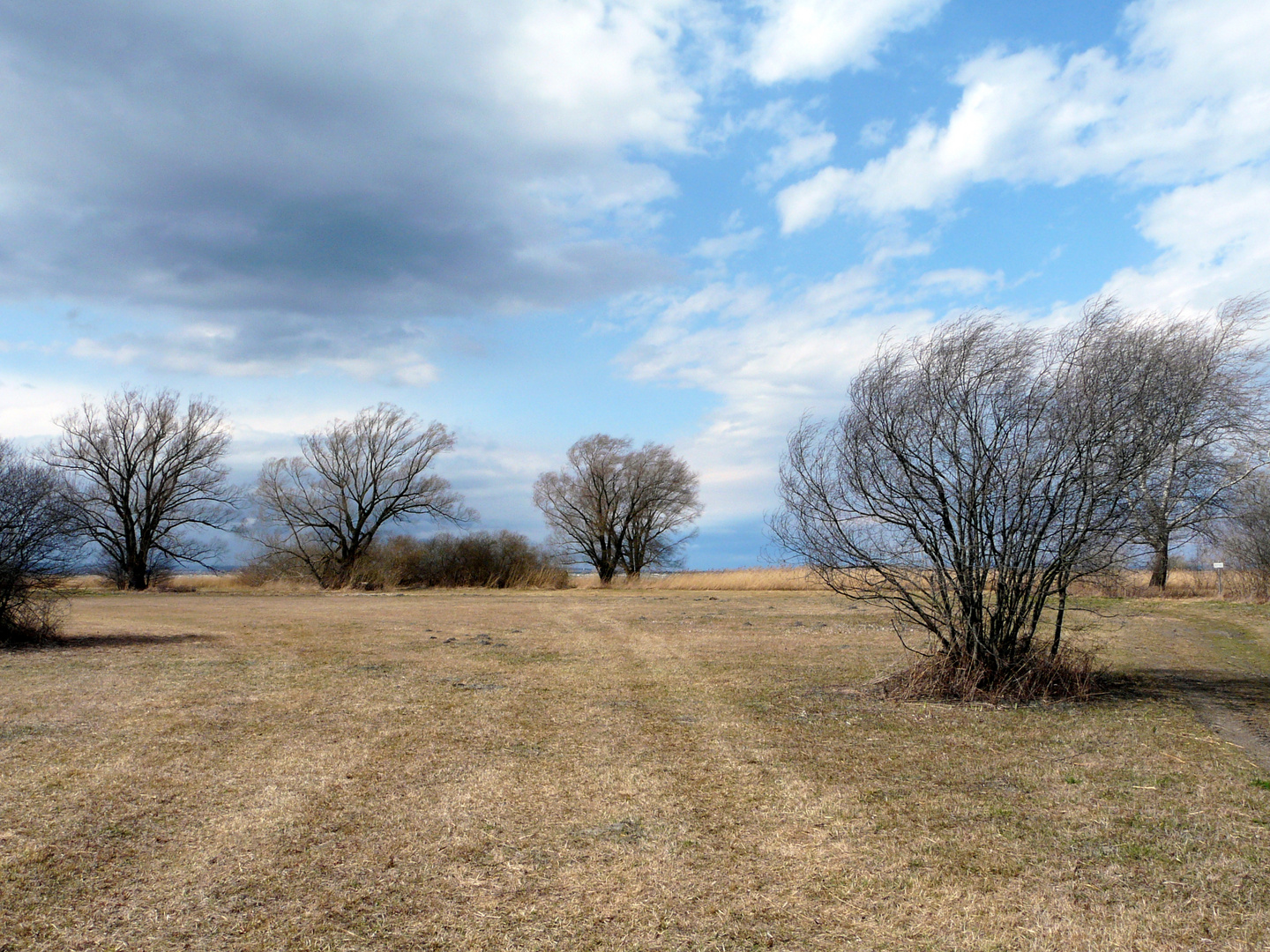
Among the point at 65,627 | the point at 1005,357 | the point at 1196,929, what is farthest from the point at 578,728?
the point at 65,627

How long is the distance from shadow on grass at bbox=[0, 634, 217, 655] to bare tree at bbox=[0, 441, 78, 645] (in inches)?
8.9

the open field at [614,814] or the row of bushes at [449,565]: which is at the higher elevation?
the row of bushes at [449,565]

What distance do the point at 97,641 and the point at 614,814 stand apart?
525 inches

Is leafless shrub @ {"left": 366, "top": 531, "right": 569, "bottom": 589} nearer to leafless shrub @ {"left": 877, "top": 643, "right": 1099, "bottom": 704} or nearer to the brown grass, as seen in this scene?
the brown grass

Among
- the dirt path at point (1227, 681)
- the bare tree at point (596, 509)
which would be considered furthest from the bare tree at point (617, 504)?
the dirt path at point (1227, 681)

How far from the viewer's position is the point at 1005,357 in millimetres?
9375

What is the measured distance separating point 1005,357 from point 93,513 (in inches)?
1641

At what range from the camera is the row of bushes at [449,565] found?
42500 millimetres

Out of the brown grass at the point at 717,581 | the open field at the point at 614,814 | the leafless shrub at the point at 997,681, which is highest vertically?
the brown grass at the point at 717,581

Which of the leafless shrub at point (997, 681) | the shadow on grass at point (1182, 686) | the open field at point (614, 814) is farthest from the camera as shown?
the shadow on grass at point (1182, 686)

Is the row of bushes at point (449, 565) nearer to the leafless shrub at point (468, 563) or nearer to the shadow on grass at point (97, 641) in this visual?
the leafless shrub at point (468, 563)

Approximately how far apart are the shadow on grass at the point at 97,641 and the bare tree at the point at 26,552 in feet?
0.74

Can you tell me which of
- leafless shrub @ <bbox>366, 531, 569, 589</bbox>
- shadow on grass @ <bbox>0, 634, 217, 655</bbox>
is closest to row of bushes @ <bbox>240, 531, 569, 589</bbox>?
leafless shrub @ <bbox>366, 531, 569, 589</bbox>

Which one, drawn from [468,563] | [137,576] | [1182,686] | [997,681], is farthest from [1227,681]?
[137,576]
